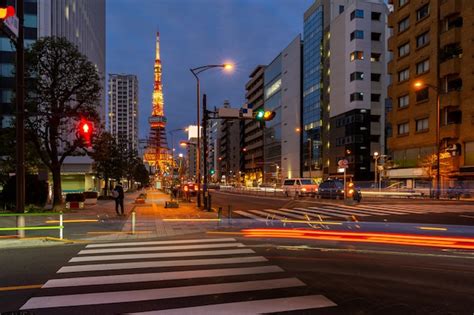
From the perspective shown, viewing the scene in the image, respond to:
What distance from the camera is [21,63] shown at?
1503cm

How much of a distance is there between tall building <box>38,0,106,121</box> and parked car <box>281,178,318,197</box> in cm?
2099

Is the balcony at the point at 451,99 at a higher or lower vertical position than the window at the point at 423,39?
lower

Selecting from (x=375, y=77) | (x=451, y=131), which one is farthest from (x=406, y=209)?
(x=375, y=77)

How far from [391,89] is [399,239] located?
5353 centimetres

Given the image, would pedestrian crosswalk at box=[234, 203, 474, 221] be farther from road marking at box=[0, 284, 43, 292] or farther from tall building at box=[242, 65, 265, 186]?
tall building at box=[242, 65, 265, 186]

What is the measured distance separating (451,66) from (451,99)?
3828 millimetres

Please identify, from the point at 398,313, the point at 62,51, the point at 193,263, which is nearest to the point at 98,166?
the point at 62,51

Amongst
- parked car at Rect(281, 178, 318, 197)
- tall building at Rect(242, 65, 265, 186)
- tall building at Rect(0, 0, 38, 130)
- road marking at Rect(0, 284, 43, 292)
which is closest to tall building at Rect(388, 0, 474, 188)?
parked car at Rect(281, 178, 318, 197)

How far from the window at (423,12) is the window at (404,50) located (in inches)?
157

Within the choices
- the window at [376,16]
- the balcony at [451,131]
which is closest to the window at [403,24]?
the balcony at [451,131]

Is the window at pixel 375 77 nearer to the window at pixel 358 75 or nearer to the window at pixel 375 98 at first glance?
the window at pixel 358 75

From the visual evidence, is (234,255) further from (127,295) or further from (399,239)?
(399,239)

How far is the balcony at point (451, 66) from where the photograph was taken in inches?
1951

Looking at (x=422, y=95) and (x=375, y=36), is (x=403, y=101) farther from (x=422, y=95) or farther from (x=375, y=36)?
(x=375, y=36)
